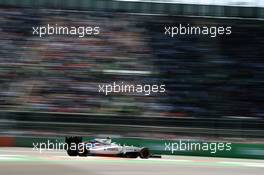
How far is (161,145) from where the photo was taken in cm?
1262

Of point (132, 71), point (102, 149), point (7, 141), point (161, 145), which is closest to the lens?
point (102, 149)

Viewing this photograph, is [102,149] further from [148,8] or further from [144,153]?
[148,8]

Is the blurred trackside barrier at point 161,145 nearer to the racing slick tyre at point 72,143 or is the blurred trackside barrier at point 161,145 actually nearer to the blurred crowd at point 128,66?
the racing slick tyre at point 72,143

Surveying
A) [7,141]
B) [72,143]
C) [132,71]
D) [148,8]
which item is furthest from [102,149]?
[148,8]

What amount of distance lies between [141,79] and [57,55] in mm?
2620

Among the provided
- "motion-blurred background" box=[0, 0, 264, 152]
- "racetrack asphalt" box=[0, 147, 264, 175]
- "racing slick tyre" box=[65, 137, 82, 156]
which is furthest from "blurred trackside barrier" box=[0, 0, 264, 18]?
"racetrack asphalt" box=[0, 147, 264, 175]

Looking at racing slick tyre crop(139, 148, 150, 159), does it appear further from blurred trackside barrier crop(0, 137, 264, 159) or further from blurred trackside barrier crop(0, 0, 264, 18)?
blurred trackside barrier crop(0, 0, 264, 18)

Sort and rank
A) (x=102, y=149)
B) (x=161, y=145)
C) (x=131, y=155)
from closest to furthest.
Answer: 1. (x=102, y=149)
2. (x=131, y=155)
3. (x=161, y=145)

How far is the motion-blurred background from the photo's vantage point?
1377 centimetres

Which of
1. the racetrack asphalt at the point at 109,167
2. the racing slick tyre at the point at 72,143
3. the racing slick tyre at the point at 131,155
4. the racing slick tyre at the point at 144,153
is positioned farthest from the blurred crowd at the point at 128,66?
the racetrack asphalt at the point at 109,167

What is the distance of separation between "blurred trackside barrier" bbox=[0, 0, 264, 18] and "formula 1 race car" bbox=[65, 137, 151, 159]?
7148 millimetres

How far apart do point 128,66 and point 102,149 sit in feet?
17.9

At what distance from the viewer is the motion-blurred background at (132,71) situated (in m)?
13.8

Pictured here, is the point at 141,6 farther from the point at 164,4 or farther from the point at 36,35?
the point at 36,35
